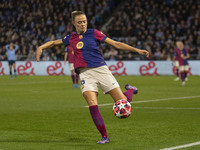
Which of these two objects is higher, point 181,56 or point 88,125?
point 88,125

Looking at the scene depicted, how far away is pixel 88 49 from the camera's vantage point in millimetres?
7816

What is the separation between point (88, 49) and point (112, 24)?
3118cm

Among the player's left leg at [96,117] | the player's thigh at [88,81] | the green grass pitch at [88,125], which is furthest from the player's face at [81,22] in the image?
the green grass pitch at [88,125]

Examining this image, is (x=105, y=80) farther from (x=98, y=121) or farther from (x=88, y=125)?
(x=88, y=125)

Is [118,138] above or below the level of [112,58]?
above

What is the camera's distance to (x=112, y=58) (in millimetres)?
34312

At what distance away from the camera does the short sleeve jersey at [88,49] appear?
7.79 m

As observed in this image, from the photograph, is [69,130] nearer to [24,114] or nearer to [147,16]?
[24,114]

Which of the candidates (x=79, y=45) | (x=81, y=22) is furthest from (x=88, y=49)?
(x=81, y=22)

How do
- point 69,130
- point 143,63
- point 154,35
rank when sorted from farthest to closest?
1. point 154,35
2. point 143,63
3. point 69,130

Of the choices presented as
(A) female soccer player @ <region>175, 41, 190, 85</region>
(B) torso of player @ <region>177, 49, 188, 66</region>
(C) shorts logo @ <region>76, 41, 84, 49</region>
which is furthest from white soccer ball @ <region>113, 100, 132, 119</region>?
(B) torso of player @ <region>177, 49, 188, 66</region>

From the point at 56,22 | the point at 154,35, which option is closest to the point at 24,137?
the point at 154,35

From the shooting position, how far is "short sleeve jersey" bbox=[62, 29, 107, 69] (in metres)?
7.79

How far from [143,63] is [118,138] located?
967 inches
